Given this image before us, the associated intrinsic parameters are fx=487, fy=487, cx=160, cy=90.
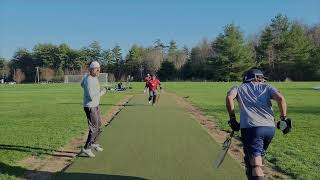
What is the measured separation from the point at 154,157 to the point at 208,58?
96.4 metres

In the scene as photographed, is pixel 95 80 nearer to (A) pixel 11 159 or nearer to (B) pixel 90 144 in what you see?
(B) pixel 90 144

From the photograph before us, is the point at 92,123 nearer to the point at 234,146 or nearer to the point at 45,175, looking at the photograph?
the point at 45,175

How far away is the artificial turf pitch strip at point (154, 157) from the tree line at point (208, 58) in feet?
240

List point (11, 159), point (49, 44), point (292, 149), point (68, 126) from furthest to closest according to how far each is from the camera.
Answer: point (49, 44)
point (68, 126)
point (292, 149)
point (11, 159)

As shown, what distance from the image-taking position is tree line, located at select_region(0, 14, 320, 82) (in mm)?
98000

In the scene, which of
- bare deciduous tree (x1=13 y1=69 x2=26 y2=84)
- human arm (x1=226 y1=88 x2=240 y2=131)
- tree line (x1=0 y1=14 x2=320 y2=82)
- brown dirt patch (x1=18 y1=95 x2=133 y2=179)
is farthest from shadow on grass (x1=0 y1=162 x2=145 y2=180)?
bare deciduous tree (x1=13 y1=69 x2=26 y2=84)

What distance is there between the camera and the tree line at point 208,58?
98.0 meters

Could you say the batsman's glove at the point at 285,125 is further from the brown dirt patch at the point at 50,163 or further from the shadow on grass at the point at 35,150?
the shadow on grass at the point at 35,150

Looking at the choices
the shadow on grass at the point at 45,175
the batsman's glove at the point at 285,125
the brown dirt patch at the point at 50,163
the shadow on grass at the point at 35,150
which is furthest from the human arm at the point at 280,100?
the shadow on grass at the point at 35,150

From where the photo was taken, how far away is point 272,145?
38.5 feet

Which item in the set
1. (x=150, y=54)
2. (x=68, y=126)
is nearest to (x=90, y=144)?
(x=68, y=126)

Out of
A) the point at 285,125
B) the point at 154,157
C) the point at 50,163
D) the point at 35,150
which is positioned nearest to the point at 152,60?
the point at 35,150

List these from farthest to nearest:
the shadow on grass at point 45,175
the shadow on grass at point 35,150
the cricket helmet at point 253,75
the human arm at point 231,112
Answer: the shadow on grass at point 35,150
the shadow on grass at point 45,175
the cricket helmet at point 253,75
the human arm at point 231,112

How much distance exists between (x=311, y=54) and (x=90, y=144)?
92339 mm
